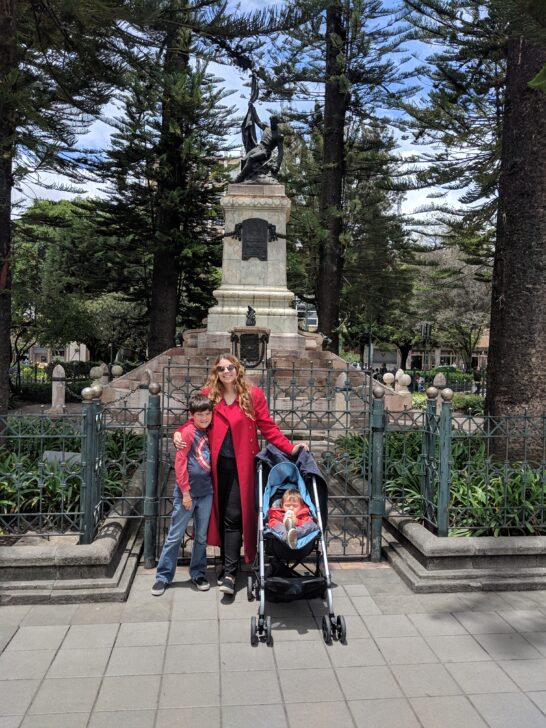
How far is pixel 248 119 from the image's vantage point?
54.3 feet

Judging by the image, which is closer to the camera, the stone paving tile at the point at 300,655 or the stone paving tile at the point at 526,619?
the stone paving tile at the point at 300,655

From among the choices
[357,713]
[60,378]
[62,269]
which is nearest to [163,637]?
[357,713]

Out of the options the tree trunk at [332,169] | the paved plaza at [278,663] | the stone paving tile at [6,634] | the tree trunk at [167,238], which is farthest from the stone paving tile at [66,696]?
the tree trunk at [167,238]

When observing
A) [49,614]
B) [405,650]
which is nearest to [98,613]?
[49,614]

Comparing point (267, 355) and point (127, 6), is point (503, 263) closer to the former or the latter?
point (127, 6)

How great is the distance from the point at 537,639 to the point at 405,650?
0.86 meters

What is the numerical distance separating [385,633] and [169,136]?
63.3 feet

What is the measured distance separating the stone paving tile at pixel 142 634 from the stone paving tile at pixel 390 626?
4.37ft

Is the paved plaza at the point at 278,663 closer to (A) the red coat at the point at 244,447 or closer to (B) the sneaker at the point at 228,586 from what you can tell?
(B) the sneaker at the point at 228,586

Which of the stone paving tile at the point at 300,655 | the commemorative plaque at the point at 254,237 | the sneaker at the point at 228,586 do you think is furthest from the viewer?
the commemorative plaque at the point at 254,237

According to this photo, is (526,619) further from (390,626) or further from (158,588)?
(158,588)

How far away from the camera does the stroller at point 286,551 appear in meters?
3.77

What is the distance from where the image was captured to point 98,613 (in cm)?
414

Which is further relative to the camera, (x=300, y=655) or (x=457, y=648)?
(x=457, y=648)
